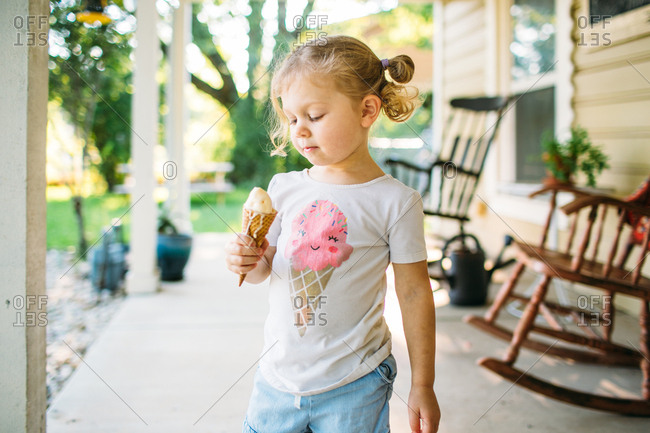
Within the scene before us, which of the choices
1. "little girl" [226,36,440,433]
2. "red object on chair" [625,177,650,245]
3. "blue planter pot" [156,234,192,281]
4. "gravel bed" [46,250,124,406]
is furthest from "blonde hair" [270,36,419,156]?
"blue planter pot" [156,234,192,281]

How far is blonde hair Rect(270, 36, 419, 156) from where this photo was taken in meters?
0.97

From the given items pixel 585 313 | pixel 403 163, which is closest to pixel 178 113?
pixel 403 163

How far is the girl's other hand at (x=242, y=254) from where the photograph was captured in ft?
3.15

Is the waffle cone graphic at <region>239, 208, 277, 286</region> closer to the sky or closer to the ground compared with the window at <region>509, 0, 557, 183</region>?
closer to the ground

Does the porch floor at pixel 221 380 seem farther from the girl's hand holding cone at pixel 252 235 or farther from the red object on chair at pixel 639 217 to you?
the girl's hand holding cone at pixel 252 235

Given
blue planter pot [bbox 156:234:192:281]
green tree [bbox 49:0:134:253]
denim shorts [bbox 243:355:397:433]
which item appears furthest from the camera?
blue planter pot [bbox 156:234:192:281]

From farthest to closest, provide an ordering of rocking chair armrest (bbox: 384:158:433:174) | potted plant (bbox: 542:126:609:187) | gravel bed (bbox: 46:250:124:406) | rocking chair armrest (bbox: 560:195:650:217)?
1. rocking chair armrest (bbox: 384:158:433:174)
2. potted plant (bbox: 542:126:609:187)
3. gravel bed (bbox: 46:250:124:406)
4. rocking chair armrest (bbox: 560:195:650:217)

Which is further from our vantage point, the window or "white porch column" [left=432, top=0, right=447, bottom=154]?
"white porch column" [left=432, top=0, right=447, bottom=154]

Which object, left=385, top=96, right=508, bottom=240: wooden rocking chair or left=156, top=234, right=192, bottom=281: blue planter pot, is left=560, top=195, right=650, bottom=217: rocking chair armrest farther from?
left=156, top=234, right=192, bottom=281: blue planter pot

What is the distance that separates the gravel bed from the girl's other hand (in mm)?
1486

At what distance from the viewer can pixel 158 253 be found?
377 cm

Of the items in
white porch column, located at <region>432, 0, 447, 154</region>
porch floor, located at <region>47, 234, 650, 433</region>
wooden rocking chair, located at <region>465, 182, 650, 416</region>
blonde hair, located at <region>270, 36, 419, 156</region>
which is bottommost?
porch floor, located at <region>47, 234, 650, 433</region>

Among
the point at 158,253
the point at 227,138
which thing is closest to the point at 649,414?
the point at 158,253

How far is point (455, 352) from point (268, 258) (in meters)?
1.61
